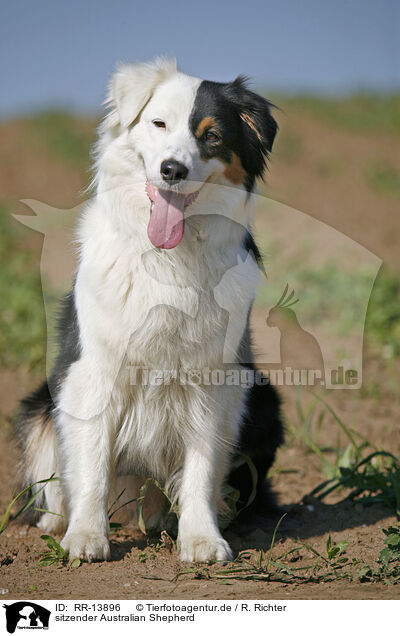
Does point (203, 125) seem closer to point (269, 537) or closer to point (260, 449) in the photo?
point (260, 449)

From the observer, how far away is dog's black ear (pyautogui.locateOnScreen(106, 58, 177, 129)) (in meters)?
3.14

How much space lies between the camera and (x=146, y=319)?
3.02 metres

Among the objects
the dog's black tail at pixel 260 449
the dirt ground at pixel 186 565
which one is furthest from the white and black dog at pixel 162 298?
the dog's black tail at pixel 260 449

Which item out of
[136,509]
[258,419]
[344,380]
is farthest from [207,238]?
[344,380]

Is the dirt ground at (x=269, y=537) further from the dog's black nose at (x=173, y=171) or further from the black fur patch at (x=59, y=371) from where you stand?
the dog's black nose at (x=173, y=171)

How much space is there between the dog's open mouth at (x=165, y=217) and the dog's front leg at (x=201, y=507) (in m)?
0.95

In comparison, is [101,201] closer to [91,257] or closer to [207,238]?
[91,257]

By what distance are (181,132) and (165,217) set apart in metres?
0.36

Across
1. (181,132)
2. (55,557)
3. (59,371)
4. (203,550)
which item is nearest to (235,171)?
(181,132)

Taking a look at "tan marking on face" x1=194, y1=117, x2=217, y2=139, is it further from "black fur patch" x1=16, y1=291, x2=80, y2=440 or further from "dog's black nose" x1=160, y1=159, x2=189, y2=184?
"black fur patch" x1=16, y1=291, x2=80, y2=440

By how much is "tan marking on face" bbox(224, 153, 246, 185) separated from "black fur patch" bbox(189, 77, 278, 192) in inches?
0.7
